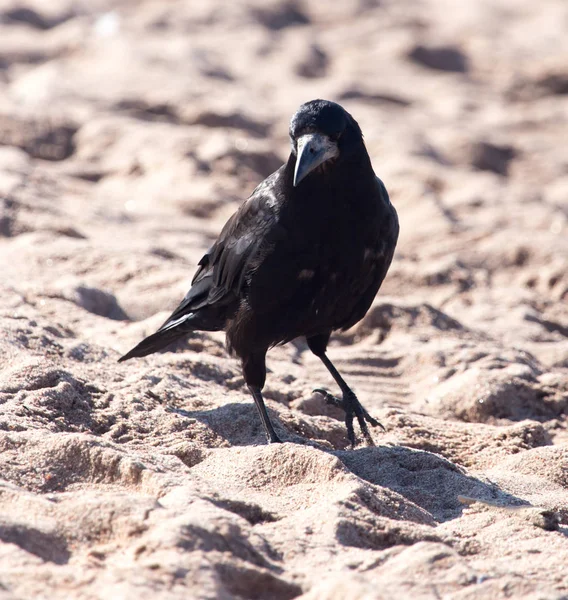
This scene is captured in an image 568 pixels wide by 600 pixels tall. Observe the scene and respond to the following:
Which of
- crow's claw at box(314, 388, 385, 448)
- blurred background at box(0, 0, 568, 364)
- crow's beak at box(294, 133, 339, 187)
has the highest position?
crow's beak at box(294, 133, 339, 187)

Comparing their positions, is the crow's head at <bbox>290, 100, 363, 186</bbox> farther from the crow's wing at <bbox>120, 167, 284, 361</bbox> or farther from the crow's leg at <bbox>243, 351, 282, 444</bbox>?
the crow's leg at <bbox>243, 351, 282, 444</bbox>

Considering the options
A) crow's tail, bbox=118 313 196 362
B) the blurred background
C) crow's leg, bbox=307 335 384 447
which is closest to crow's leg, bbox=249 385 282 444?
crow's leg, bbox=307 335 384 447

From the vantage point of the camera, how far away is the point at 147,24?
11117 mm

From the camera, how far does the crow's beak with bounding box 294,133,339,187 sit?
11.3ft

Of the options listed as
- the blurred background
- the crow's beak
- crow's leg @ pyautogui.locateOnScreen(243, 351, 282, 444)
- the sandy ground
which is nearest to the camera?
the sandy ground

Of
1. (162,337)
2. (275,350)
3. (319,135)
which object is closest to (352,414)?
(162,337)

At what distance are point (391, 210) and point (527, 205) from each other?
3862 millimetres

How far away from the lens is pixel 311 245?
11.6ft

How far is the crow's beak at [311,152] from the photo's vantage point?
3.44m

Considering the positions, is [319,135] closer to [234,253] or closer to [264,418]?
[234,253]

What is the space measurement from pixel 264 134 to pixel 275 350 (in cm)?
409

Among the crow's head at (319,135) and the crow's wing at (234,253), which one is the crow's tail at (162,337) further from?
the crow's head at (319,135)

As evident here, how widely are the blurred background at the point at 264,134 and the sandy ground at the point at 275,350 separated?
0.10 feet

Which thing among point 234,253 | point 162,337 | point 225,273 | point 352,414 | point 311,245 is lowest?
point 352,414
